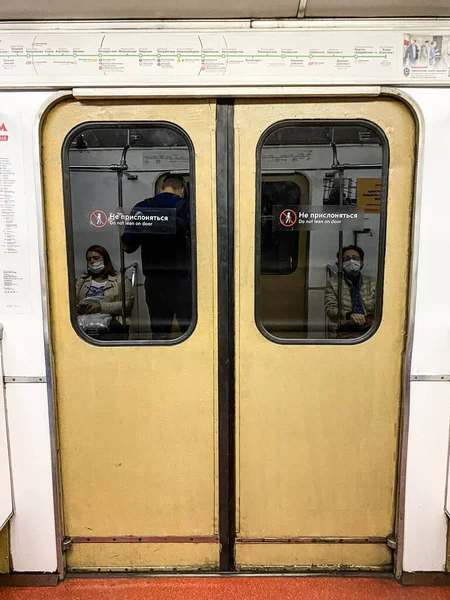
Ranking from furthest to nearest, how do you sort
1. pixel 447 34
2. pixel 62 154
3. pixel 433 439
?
pixel 433 439 < pixel 62 154 < pixel 447 34

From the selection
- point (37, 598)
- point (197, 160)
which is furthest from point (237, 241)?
point (37, 598)

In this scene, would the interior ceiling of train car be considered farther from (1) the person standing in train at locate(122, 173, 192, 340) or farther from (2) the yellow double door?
(1) the person standing in train at locate(122, 173, 192, 340)

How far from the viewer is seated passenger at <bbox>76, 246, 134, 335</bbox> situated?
240 centimetres

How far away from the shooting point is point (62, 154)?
2305 mm

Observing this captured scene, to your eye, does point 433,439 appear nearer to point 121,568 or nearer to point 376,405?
point 376,405

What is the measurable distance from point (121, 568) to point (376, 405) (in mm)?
1659

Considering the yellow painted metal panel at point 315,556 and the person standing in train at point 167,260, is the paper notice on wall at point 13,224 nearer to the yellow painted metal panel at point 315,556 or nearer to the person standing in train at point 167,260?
the person standing in train at point 167,260

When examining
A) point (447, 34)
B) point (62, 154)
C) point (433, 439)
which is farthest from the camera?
point (433, 439)

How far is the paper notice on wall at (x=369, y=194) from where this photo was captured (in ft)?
7.61

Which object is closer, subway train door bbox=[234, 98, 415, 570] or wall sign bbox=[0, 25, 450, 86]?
wall sign bbox=[0, 25, 450, 86]

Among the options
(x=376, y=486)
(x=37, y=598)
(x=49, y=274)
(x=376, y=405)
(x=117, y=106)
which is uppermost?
(x=117, y=106)

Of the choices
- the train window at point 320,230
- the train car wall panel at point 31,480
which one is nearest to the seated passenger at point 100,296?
the train car wall panel at point 31,480

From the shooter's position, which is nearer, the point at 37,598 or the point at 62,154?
the point at 62,154

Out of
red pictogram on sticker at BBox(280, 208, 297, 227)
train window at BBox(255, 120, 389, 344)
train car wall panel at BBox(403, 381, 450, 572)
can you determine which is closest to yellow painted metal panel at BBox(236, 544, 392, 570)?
train car wall panel at BBox(403, 381, 450, 572)
